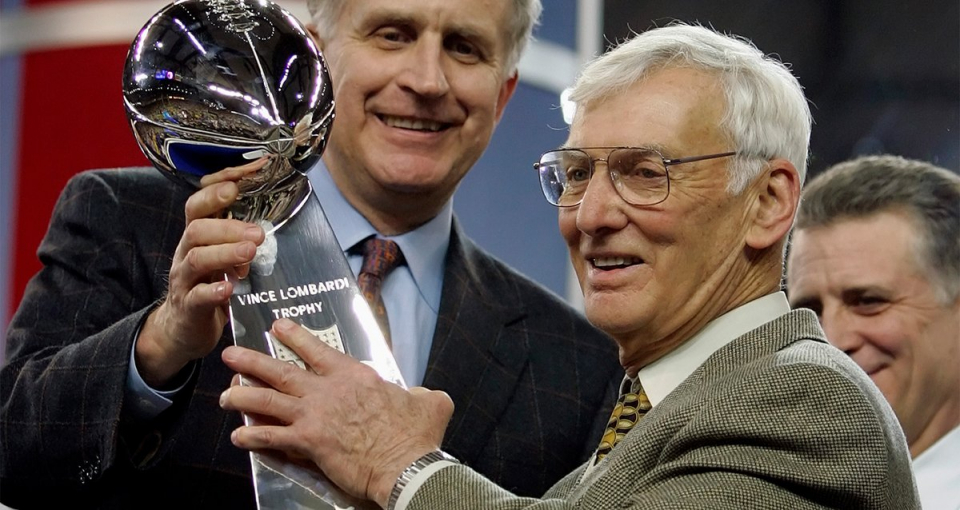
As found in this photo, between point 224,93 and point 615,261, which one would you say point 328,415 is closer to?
point 224,93

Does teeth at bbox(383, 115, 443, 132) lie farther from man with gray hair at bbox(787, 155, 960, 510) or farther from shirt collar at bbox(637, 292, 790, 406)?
man with gray hair at bbox(787, 155, 960, 510)

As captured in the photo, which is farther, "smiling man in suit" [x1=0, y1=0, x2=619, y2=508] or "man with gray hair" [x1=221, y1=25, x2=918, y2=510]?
"smiling man in suit" [x1=0, y1=0, x2=619, y2=508]

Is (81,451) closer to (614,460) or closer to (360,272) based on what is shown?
(360,272)

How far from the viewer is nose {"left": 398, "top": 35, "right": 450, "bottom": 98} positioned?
2.48m

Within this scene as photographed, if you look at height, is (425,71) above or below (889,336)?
above

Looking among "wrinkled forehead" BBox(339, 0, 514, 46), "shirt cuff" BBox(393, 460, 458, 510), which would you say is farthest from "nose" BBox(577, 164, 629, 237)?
"wrinkled forehead" BBox(339, 0, 514, 46)

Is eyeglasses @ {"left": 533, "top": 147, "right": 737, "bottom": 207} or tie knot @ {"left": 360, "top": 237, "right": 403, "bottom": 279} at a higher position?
eyeglasses @ {"left": 533, "top": 147, "right": 737, "bottom": 207}

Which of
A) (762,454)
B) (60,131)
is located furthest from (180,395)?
(60,131)

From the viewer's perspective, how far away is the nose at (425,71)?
2482 millimetres

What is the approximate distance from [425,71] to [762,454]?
121 centimetres

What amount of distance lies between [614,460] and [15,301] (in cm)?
242

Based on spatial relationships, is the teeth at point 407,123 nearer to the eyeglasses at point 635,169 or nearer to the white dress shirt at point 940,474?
the eyeglasses at point 635,169

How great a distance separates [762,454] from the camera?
1.52 metres

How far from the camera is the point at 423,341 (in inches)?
98.3
